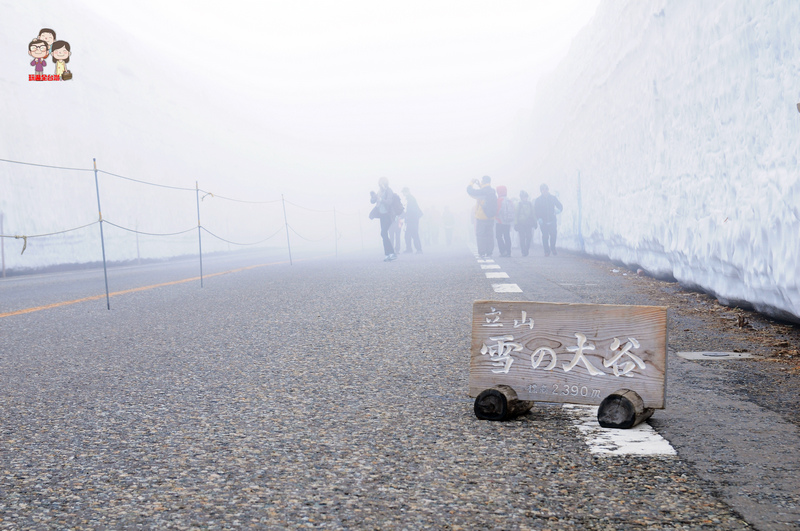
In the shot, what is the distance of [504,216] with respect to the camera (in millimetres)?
20156

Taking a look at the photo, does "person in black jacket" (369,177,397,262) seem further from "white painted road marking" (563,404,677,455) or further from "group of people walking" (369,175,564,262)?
"white painted road marking" (563,404,677,455)

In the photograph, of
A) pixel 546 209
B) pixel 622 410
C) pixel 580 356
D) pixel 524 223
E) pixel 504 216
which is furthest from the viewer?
pixel 524 223

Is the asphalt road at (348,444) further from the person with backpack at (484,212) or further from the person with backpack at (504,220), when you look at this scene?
the person with backpack at (504,220)

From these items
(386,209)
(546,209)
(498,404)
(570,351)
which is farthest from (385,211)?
(498,404)

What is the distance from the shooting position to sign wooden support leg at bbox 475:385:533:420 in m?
3.21

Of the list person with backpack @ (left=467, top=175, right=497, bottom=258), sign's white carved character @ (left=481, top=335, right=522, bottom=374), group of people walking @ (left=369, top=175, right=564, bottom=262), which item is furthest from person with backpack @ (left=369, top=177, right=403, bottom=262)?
sign's white carved character @ (left=481, top=335, right=522, bottom=374)

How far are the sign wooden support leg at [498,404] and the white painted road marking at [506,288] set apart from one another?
227 inches

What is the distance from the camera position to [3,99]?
24.5 meters

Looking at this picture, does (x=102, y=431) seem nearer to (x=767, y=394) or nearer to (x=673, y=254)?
(x=767, y=394)

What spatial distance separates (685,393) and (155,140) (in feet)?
124

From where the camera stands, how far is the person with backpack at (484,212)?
63.0 feet

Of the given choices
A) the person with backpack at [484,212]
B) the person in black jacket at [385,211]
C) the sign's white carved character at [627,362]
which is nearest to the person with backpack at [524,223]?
the person with backpack at [484,212]

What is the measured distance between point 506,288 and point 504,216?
431 inches

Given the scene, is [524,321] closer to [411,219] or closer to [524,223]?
[524,223]
